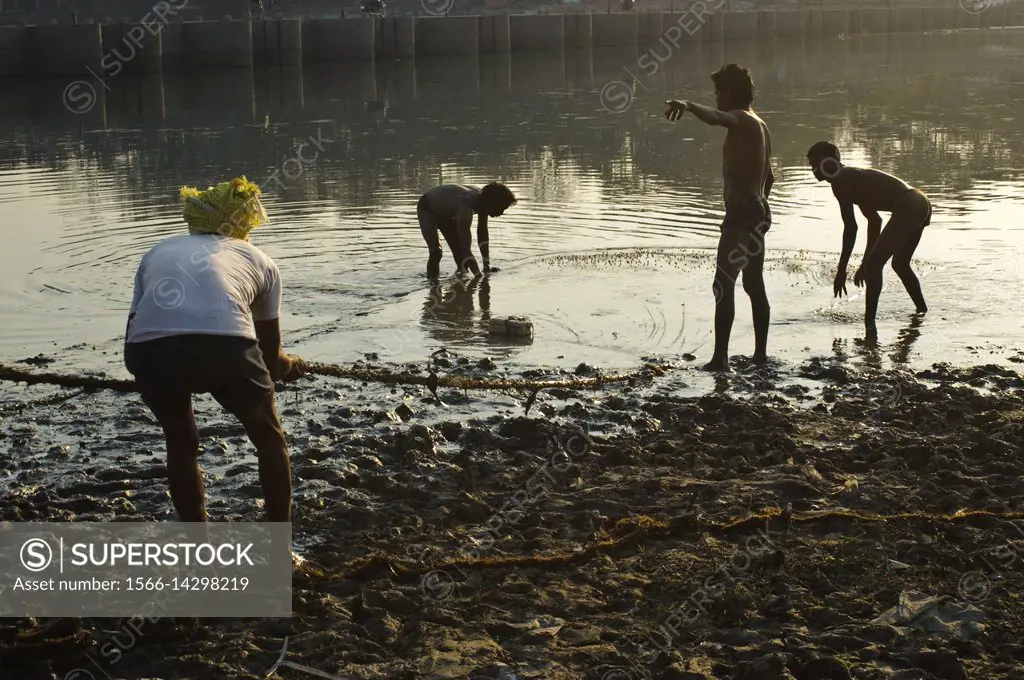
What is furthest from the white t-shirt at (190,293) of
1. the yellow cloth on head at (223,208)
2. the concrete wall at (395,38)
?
the concrete wall at (395,38)

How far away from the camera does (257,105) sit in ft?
106

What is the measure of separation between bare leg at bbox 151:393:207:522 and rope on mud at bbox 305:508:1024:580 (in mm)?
563

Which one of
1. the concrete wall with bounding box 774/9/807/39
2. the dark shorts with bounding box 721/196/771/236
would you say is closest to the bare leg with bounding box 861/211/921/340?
the dark shorts with bounding box 721/196/771/236

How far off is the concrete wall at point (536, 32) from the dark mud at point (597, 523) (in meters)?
46.3

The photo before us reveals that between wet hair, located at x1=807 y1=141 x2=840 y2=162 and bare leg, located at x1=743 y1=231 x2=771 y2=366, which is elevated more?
wet hair, located at x1=807 y1=141 x2=840 y2=162

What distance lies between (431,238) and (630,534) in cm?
695

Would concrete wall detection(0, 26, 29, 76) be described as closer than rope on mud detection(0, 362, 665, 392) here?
No

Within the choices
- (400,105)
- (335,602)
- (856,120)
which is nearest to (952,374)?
(335,602)

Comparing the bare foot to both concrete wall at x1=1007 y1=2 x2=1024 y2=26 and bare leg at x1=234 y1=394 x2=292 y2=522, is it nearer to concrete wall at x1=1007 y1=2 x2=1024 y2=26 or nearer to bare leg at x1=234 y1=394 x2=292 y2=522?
bare leg at x1=234 y1=394 x2=292 y2=522

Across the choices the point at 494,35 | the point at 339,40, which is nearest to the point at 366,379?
the point at 339,40

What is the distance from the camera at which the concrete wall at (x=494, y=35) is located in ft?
168

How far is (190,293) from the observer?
4.75 metres

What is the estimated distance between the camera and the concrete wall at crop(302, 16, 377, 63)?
47.2 meters

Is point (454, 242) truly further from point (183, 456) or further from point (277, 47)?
point (277, 47)
